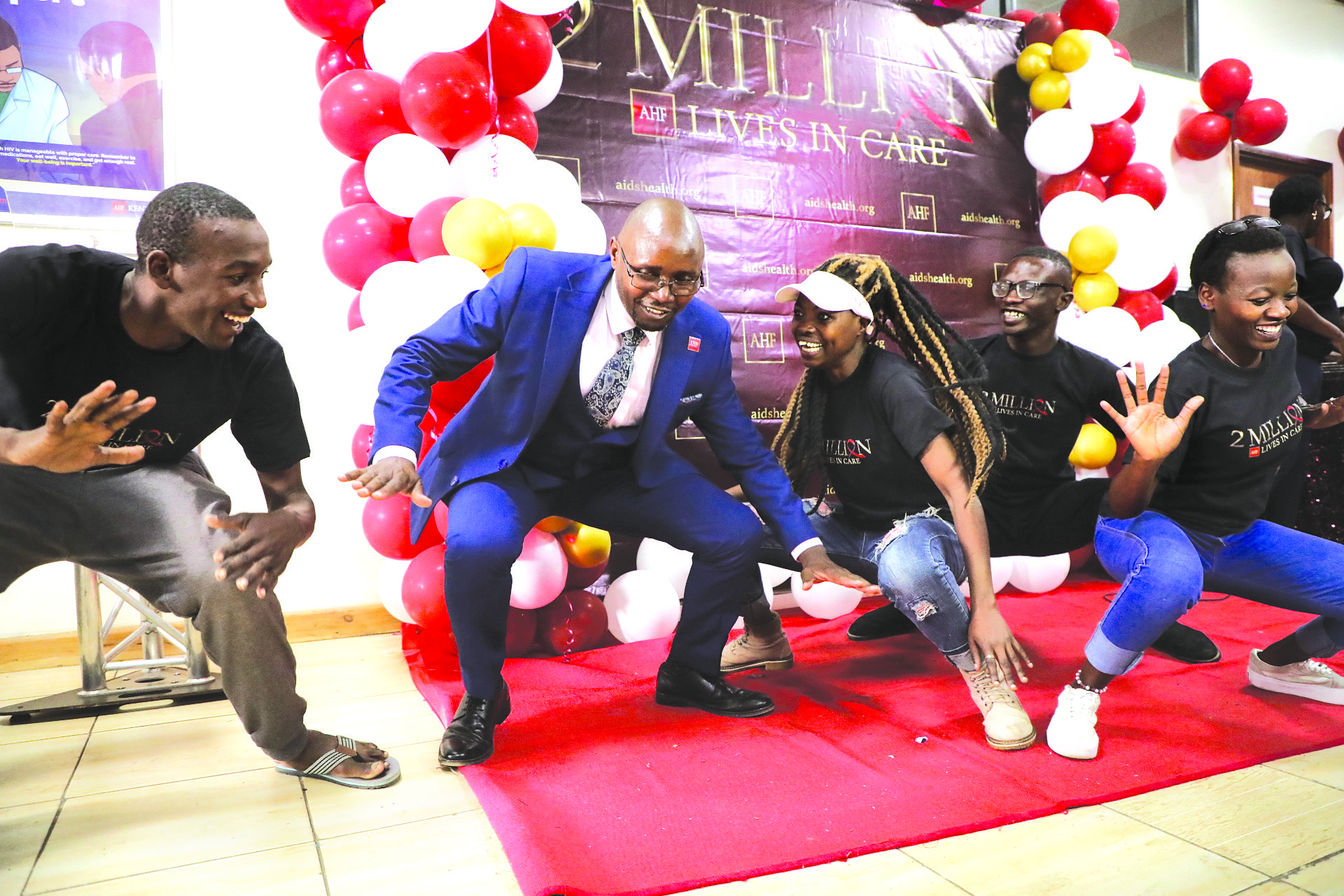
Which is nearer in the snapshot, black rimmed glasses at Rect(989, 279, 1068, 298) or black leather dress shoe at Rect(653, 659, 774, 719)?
black leather dress shoe at Rect(653, 659, 774, 719)

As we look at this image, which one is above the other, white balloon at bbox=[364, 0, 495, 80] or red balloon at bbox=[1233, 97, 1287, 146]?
red balloon at bbox=[1233, 97, 1287, 146]

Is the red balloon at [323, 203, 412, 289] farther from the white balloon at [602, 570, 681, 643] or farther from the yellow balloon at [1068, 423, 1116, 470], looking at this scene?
the yellow balloon at [1068, 423, 1116, 470]

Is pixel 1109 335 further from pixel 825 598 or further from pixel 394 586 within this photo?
pixel 394 586

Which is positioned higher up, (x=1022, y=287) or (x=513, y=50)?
(x=513, y=50)

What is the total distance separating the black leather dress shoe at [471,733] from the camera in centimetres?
186

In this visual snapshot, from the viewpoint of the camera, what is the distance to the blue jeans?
190 centimetres

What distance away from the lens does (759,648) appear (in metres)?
2.55

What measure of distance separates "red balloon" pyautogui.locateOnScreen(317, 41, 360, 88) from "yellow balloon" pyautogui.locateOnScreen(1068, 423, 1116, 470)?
2.90 metres

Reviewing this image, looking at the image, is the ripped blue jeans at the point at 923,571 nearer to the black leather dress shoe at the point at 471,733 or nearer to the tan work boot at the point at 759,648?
the tan work boot at the point at 759,648

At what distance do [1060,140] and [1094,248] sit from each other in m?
0.56

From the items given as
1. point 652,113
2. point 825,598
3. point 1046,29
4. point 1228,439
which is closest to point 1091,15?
point 1046,29

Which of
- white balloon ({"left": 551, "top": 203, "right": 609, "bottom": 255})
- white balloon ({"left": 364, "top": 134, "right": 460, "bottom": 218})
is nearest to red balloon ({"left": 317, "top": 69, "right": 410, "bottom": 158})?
white balloon ({"left": 364, "top": 134, "right": 460, "bottom": 218})

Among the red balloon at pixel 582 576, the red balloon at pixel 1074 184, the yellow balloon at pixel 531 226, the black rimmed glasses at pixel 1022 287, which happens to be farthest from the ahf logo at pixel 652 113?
the red balloon at pixel 1074 184

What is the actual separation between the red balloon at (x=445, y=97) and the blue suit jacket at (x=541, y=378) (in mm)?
607
